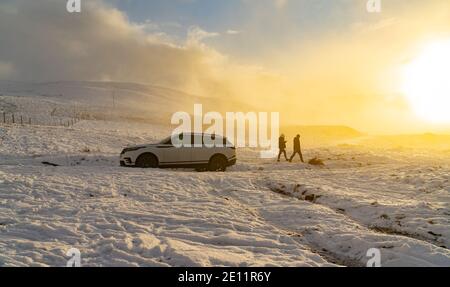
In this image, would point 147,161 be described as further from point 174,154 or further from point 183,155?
point 183,155

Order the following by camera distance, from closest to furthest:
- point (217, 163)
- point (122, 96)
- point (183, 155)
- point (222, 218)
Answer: point (222, 218), point (183, 155), point (217, 163), point (122, 96)

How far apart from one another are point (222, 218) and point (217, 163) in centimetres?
891

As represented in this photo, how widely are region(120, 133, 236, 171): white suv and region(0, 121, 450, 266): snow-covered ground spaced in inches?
66.0

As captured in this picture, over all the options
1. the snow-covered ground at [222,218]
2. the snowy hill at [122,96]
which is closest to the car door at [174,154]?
the snow-covered ground at [222,218]

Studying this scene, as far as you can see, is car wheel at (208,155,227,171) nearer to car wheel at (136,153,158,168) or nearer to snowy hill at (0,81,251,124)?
car wheel at (136,153,158,168)

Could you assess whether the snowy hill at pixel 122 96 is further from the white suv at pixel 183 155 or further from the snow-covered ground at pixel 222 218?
the snow-covered ground at pixel 222 218

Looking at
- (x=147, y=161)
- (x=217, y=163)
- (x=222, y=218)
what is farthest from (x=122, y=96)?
(x=222, y=218)

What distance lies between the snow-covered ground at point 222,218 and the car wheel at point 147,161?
1638mm

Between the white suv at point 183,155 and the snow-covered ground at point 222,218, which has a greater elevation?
the white suv at point 183,155

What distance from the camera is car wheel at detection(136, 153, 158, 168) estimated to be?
54.5ft

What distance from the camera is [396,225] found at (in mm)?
8281

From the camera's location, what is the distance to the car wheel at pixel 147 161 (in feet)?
54.5

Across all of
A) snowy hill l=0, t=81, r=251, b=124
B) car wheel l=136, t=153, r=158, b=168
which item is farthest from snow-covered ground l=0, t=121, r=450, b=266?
snowy hill l=0, t=81, r=251, b=124

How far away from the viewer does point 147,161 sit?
1669 cm
